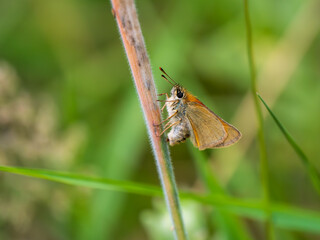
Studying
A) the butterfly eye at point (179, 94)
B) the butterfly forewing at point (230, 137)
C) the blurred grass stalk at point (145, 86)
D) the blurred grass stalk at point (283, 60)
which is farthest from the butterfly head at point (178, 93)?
the blurred grass stalk at point (283, 60)

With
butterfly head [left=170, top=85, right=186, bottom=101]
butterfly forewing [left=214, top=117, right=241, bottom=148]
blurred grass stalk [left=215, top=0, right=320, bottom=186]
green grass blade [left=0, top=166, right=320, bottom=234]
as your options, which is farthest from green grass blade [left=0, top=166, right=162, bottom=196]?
blurred grass stalk [left=215, top=0, right=320, bottom=186]

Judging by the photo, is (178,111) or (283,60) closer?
(178,111)

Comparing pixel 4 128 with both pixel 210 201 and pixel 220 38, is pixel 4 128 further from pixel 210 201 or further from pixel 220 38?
pixel 220 38

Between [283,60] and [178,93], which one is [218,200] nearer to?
[178,93]

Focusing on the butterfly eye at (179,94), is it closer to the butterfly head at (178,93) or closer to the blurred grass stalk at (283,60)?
the butterfly head at (178,93)

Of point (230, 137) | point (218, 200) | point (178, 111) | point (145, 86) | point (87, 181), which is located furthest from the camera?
point (178, 111)

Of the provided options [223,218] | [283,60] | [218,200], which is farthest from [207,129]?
[283,60]
